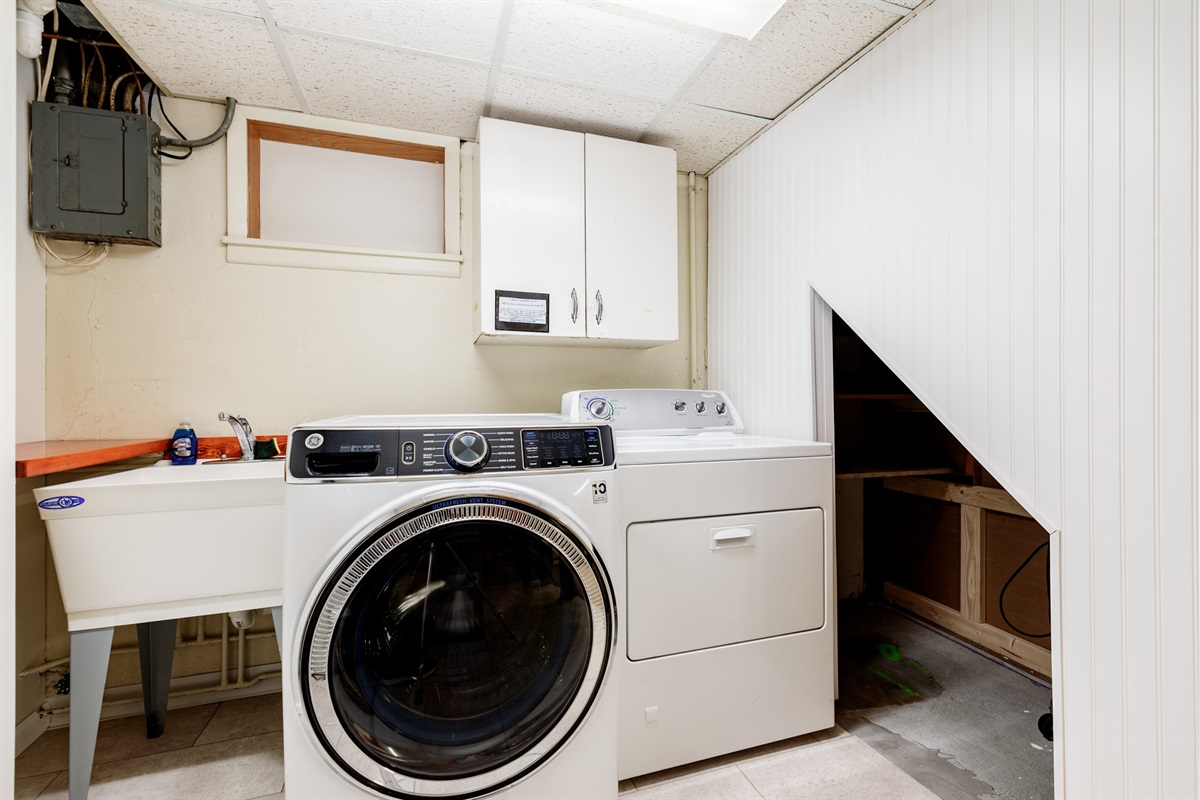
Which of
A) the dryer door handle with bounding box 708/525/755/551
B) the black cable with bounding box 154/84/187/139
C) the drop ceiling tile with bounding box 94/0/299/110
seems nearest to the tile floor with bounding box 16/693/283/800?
the dryer door handle with bounding box 708/525/755/551

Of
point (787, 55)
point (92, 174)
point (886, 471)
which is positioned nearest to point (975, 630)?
point (886, 471)

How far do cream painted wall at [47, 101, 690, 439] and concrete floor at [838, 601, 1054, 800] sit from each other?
182cm

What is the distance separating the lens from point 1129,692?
1.09 meters

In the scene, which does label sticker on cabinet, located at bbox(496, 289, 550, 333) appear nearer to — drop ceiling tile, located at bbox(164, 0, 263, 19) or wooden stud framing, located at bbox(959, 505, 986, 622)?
drop ceiling tile, located at bbox(164, 0, 263, 19)

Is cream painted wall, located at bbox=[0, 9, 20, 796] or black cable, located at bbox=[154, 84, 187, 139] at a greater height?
black cable, located at bbox=[154, 84, 187, 139]

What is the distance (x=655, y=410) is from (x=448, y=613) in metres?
1.22

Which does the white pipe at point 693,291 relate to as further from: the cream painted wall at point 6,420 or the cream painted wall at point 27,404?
the cream painted wall at point 27,404

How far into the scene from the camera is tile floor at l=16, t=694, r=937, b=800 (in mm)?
1524

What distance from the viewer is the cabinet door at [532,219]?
203cm

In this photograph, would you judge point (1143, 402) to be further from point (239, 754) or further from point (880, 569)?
point (239, 754)

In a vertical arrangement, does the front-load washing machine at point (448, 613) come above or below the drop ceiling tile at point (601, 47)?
below

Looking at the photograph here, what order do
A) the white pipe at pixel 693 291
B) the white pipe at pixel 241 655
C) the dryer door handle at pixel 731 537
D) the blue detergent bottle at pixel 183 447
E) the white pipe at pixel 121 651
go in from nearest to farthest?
the dryer door handle at pixel 731 537, the white pipe at pixel 121 651, the blue detergent bottle at pixel 183 447, the white pipe at pixel 241 655, the white pipe at pixel 693 291

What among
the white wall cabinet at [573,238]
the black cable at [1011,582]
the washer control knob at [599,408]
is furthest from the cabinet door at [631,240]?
the black cable at [1011,582]

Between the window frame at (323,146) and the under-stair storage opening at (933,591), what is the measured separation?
1741 millimetres
